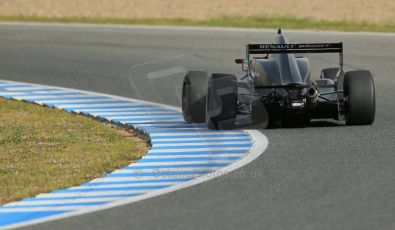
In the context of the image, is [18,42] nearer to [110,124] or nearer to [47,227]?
[110,124]

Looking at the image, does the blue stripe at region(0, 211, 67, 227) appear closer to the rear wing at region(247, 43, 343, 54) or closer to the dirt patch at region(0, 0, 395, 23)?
the rear wing at region(247, 43, 343, 54)

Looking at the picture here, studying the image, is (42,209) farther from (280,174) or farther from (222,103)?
(222,103)

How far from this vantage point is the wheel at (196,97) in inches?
597

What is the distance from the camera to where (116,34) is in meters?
27.6

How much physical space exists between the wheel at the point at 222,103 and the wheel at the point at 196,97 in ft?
1.90

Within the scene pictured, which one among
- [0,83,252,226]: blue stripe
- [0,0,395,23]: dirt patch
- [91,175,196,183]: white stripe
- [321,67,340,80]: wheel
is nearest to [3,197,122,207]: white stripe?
[0,83,252,226]: blue stripe

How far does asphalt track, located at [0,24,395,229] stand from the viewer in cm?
896

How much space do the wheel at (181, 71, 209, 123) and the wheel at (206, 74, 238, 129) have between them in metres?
0.58

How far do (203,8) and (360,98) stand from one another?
21.2 meters

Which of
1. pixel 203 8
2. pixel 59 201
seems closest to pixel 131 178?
pixel 59 201

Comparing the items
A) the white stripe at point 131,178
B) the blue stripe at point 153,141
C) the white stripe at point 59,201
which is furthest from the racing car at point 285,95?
the white stripe at point 59,201

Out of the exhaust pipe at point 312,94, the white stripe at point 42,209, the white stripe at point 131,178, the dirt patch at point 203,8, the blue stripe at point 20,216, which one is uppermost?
the exhaust pipe at point 312,94

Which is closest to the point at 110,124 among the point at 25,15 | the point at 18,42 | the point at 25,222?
the point at 25,222

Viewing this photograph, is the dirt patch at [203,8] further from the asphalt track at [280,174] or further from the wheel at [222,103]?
the wheel at [222,103]
